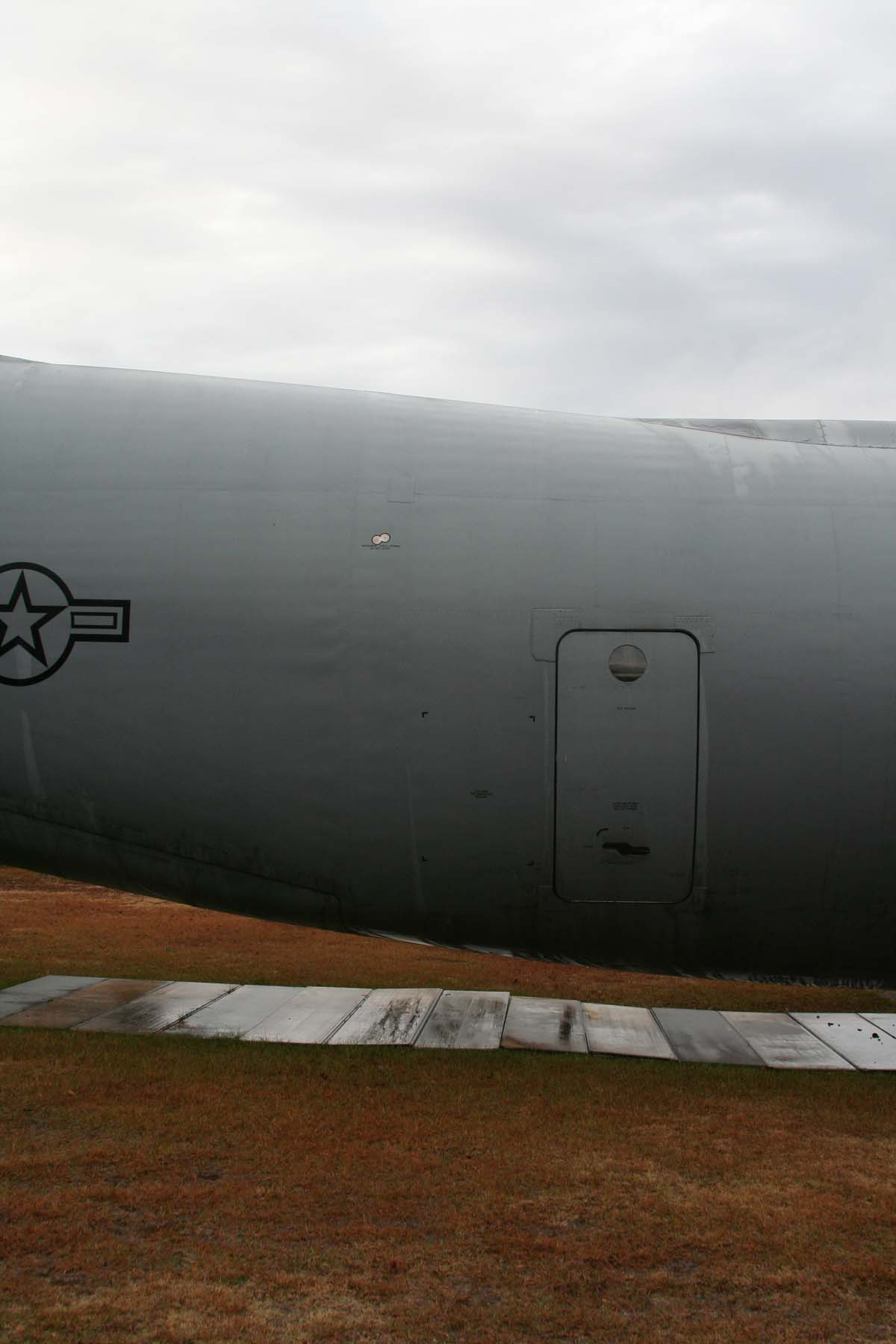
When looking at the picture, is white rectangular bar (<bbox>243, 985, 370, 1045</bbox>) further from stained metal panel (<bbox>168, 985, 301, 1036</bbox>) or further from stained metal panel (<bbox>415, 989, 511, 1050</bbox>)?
stained metal panel (<bbox>415, 989, 511, 1050</bbox>)

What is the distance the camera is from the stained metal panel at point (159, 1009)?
9.99m

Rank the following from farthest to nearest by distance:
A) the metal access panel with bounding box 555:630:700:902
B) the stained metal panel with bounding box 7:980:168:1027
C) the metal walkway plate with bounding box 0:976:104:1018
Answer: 1. the metal walkway plate with bounding box 0:976:104:1018
2. the stained metal panel with bounding box 7:980:168:1027
3. the metal access panel with bounding box 555:630:700:902

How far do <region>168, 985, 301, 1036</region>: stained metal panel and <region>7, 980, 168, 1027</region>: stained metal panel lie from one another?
868mm

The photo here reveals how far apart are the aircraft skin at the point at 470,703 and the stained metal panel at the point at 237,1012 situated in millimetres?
3199

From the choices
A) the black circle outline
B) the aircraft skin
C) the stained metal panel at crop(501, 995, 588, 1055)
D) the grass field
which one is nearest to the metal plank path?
the stained metal panel at crop(501, 995, 588, 1055)

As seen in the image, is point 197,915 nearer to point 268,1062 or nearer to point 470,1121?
point 268,1062

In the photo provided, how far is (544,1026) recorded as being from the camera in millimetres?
10383

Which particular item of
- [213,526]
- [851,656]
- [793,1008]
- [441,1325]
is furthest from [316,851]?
[793,1008]

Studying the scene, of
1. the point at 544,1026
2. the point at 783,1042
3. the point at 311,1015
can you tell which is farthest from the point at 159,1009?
the point at 783,1042

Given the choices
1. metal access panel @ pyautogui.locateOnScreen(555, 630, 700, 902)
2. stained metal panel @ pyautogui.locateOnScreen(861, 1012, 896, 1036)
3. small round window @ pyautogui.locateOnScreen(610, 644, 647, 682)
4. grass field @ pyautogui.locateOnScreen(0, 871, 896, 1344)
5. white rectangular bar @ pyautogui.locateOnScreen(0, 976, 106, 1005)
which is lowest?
stained metal panel @ pyautogui.locateOnScreen(861, 1012, 896, 1036)

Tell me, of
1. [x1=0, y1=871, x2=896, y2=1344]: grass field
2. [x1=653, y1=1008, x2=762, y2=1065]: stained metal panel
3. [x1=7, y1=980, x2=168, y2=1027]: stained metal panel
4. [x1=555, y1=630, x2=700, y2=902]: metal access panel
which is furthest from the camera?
[x1=7, y1=980, x2=168, y2=1027]: stained metal panel

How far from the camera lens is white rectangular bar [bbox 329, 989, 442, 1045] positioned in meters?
9.79

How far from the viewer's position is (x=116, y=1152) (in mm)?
6902

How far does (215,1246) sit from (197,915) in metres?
12.0
